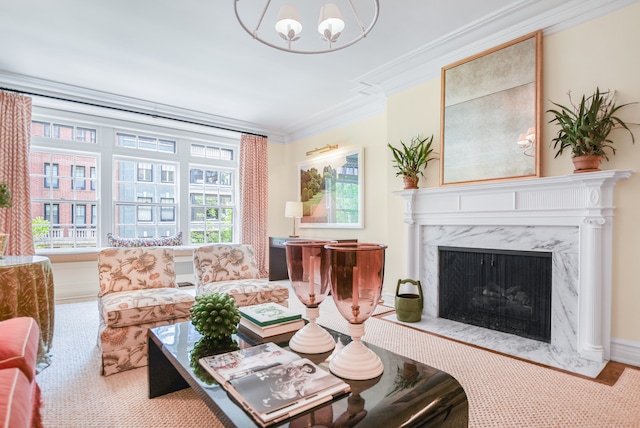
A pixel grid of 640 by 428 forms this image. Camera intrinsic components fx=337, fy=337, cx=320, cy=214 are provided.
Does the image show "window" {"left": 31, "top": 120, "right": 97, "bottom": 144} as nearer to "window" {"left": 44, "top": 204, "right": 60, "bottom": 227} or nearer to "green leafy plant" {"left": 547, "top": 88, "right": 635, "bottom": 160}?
"window" {"left": 44, "top": 204, "right": 60, "bottom": 227}

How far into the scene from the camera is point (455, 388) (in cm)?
113

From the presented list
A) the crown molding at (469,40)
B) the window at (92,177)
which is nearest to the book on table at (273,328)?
the crown molding at (469,40)

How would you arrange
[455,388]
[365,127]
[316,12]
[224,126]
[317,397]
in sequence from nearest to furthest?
1. [317,397]
2. [455,388]
3. [316,12]
4. [365,127]
5. [224,126]

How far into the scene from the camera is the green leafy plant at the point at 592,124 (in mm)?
2283

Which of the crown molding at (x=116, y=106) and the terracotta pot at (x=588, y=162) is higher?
the crown molding at (x=116, y=106)

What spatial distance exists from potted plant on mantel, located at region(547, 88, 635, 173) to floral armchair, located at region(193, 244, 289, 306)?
97.9 inches

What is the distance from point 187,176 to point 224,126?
101 centimetres

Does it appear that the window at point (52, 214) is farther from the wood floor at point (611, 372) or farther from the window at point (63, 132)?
the wood floor at point (611, 372)

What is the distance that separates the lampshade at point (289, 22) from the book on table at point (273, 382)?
1.83 m

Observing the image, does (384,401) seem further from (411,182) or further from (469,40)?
(469,40)

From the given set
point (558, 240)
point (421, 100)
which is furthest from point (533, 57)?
point (558, 240)

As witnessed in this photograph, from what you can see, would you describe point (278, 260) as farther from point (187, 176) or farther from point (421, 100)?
point (421, 100)

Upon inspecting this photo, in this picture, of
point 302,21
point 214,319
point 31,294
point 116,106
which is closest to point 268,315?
point 214,319

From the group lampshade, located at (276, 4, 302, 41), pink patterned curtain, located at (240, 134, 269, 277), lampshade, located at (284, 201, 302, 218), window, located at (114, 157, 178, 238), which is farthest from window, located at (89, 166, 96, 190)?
lampshade, located at (276, 4, 302, 41)
